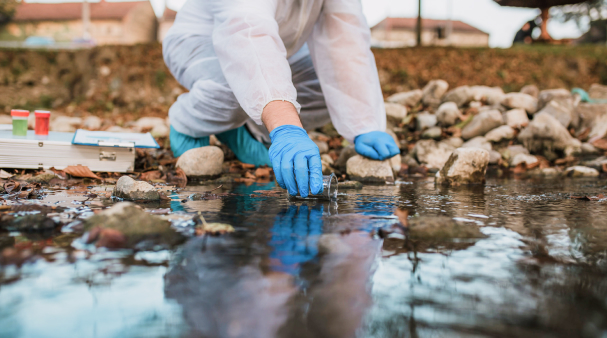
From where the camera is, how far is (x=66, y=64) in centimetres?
937

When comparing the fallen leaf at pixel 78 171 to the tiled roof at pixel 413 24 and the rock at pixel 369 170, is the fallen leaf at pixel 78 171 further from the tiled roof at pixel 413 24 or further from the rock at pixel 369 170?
the tiled roof at pixel 413 24

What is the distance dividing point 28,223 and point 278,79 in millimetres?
1175

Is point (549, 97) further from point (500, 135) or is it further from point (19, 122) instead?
point (19, 122)

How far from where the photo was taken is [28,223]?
1362 mm

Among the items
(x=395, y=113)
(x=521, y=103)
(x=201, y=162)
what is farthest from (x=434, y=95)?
(x=201, y=162)

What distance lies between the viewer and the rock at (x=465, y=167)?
2699 millimetres

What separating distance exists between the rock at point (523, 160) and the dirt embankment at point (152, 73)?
347 cm

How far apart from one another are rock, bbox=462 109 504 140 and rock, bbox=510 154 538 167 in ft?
1.72

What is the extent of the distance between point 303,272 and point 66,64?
32.5 feet

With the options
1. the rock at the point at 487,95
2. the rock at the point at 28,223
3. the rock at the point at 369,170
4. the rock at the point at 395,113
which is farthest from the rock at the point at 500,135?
the rock at the point at 28,223

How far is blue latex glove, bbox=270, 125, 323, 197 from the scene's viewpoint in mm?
1924

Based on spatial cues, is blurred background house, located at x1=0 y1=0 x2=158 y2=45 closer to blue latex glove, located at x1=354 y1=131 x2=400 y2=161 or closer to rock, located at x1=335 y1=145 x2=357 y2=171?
rock, located at x1=335 y1=145 x2=357 y2=171

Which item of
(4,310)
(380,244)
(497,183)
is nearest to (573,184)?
(497,183)

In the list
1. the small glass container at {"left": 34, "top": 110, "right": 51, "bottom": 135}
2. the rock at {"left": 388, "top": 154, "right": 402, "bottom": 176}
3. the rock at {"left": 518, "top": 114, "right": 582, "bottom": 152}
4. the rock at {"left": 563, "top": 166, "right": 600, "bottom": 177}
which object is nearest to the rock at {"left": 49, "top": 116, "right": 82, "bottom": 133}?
the small glass container at {"left": 34, "top": 110, "right": 51, "bottom": 135}
